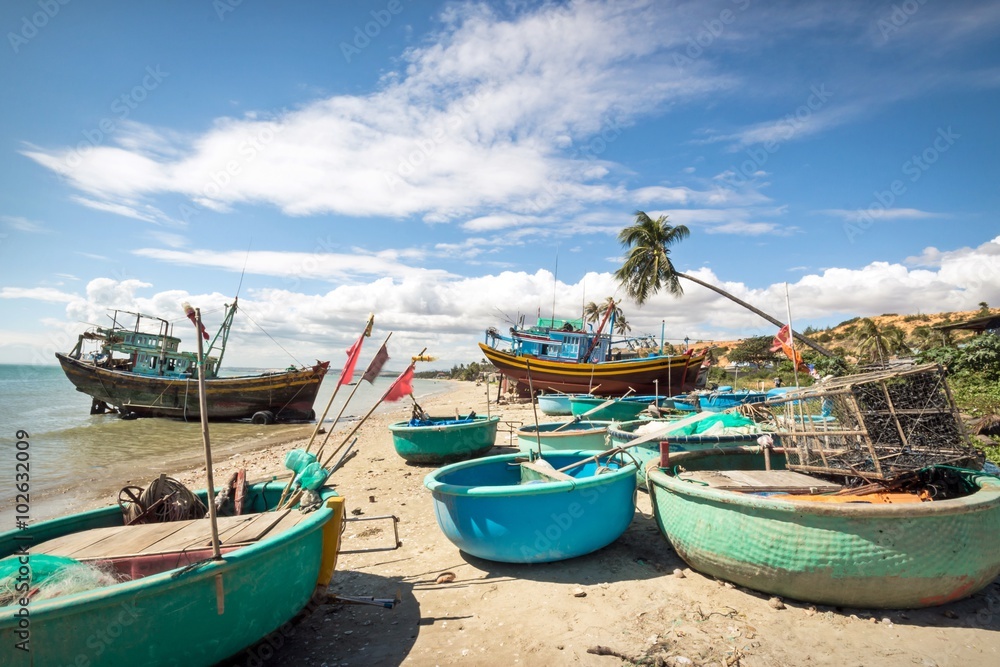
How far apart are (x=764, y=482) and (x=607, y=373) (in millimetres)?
20547

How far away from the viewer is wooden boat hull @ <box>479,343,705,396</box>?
82.9 feet

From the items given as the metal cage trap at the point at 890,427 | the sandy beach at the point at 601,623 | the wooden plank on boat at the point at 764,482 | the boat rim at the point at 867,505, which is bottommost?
the sandy beach at the point at 601,623

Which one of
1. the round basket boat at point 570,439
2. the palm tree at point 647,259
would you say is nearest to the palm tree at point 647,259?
the palm tree at point 647,259

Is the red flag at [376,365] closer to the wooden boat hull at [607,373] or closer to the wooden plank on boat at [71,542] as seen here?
the wooden plank on boat at [71,542]

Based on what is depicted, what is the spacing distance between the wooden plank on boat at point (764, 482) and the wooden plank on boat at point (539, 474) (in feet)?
4.46

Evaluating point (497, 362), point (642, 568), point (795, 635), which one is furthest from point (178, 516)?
point (497, 362)

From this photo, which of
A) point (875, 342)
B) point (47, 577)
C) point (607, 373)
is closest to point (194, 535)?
point (47, 577)

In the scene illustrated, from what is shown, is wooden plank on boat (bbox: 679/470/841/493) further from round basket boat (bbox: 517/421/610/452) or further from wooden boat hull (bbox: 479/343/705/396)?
wooden boat hull (bbox: 479/343/705/396)

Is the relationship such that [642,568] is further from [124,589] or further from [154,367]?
[154,367]

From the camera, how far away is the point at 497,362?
2894cm

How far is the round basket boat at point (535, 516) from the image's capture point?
15.9ft

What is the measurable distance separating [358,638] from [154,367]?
3091 cm

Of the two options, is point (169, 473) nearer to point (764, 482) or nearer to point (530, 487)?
point (530, 487)

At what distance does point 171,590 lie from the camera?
2.91 meters
